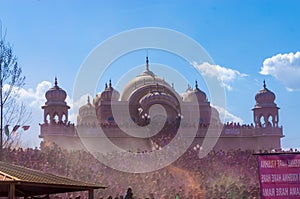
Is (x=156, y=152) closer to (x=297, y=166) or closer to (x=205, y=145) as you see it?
(x=205, y=145)

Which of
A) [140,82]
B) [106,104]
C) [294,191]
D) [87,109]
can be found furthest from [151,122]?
[294,191]

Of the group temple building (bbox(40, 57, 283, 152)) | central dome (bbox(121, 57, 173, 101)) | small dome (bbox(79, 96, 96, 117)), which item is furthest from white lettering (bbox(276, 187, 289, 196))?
small dome (bbox(79, 96, 96, 117))

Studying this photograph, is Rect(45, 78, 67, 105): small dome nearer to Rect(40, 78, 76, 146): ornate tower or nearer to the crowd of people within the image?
Rect(40, 78, 76, 146): ornate tower

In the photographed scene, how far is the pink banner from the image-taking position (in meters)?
10.2

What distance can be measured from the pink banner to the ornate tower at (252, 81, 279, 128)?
24.1 metres

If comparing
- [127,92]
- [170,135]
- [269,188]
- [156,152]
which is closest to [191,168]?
[156,152]

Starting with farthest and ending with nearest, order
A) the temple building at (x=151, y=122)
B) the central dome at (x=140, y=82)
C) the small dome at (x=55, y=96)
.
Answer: the central dome at (x=140, y=82), the small dome at (x=55, y=96), the temple building at (x=151, y=122)

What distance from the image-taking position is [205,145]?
30.1 metres

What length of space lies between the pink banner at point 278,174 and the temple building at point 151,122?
15.2 meters

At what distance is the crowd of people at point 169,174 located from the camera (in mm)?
19875

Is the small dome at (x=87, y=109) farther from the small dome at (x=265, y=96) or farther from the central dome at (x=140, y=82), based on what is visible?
the small dome at (x=265, y=96)

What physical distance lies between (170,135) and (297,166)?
1820 cm

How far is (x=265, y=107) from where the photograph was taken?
34.7 metres

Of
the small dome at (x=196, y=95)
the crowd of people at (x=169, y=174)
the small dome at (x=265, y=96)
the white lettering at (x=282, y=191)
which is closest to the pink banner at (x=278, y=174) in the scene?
the white lettering at (x=282, y=191)
